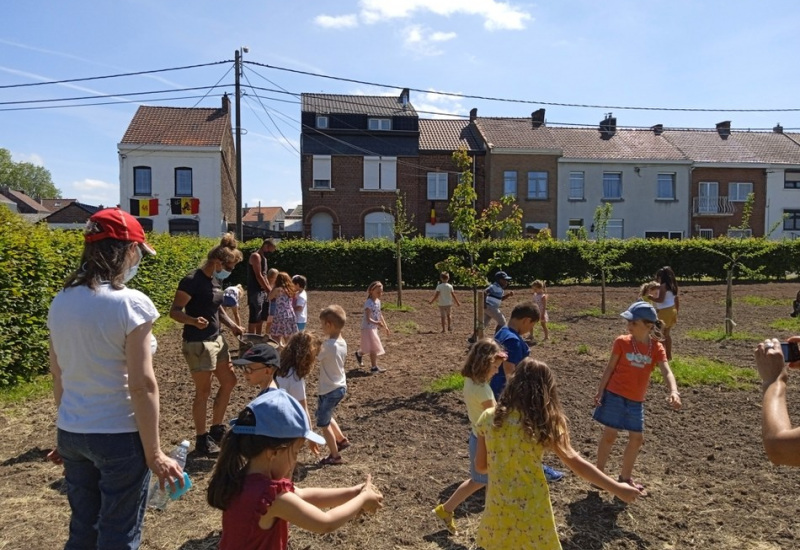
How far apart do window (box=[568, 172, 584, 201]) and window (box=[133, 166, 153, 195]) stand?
23948mm

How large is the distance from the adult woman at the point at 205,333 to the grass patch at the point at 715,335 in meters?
10.1

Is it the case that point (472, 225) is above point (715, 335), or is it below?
above

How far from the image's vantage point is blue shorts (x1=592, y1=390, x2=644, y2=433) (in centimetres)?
478

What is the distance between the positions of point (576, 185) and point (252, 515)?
1484 inches

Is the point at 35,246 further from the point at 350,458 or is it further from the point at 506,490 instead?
the point at 506,490

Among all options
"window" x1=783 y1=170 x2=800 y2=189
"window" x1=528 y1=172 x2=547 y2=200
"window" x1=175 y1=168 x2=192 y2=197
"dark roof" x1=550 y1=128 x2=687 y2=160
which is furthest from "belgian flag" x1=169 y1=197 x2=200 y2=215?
"window" x1=783 y1=170 x2=800 y2=189

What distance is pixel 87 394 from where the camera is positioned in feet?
9.08

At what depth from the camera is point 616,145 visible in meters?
39.4

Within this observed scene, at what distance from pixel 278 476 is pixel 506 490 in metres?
1.32

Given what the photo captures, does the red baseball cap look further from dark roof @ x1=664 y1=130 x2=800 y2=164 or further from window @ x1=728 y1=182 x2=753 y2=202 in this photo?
window @ x1=728 y1=182 x2=753 y2=202

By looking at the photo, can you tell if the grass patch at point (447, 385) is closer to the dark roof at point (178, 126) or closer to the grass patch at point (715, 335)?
the grass patch at point (715, 335)

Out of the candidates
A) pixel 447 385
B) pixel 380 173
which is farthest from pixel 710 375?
pixel 380 173

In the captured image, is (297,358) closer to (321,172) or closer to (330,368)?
(330,368)

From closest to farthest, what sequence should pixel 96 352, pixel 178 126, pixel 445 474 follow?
pixel 96 352
pixel 445 474
pixel 178 126
